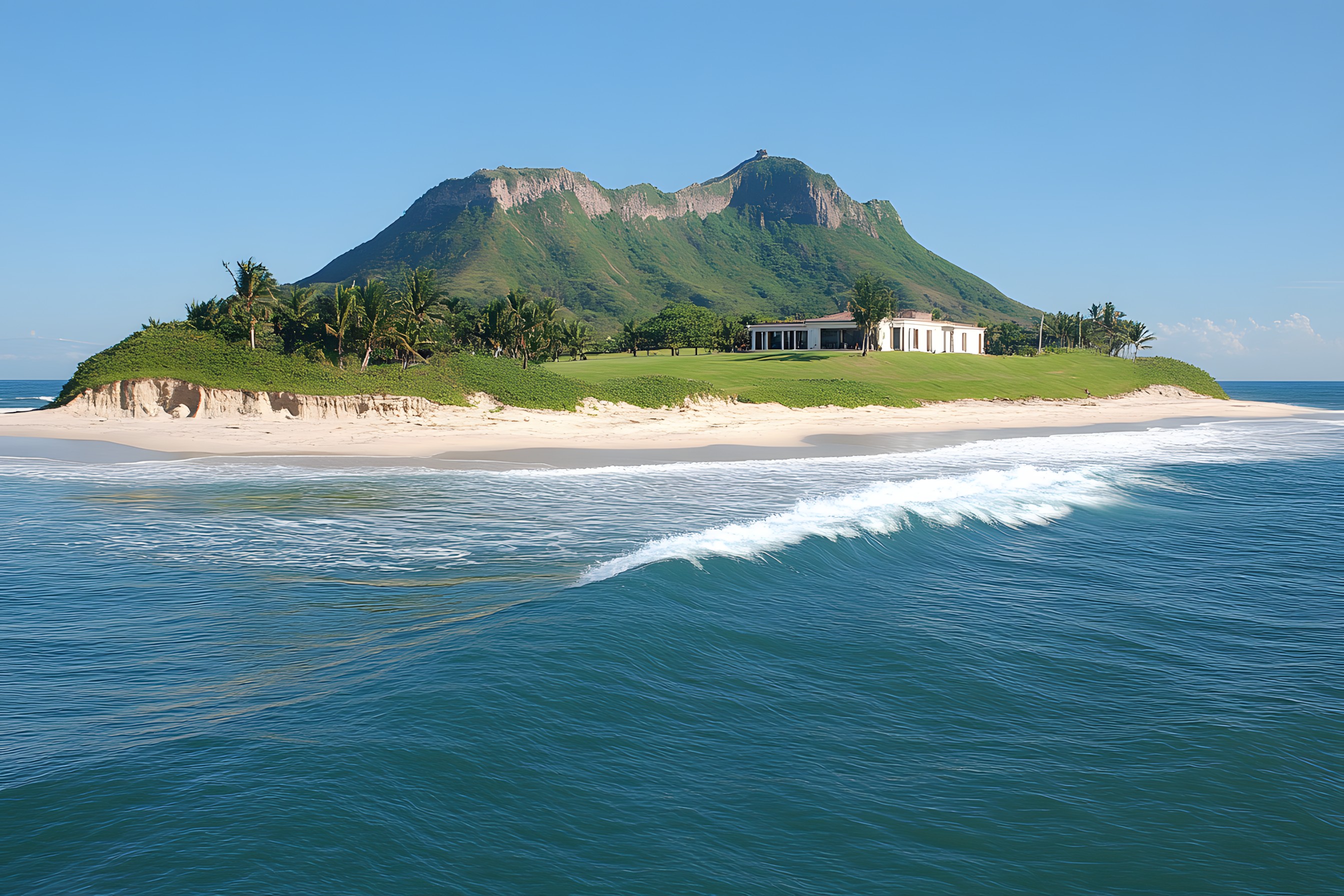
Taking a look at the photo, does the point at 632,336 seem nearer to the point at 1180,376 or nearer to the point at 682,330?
the point at 682,330

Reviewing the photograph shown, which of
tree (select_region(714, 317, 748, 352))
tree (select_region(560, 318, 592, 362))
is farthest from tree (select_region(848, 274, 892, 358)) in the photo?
tree (select_region(560, 318, 592, 362))

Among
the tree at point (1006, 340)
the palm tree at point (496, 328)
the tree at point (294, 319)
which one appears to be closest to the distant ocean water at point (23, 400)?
the tree at point (294, 319)

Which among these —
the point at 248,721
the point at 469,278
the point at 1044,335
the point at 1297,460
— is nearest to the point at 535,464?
the point at 248,721

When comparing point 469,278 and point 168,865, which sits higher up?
point 469,278

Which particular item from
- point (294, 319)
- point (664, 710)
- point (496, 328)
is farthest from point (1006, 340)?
point (664, 710)

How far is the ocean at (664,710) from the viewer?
5797 millimetres

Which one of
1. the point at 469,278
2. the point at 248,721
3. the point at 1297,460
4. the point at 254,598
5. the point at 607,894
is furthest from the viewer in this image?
the point at 469,278

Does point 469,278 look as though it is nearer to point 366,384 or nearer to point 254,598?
point 366,384

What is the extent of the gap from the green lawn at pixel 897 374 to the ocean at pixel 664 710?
121 feet

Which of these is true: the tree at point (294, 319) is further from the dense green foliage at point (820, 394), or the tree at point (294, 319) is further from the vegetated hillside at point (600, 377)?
the dense green foliage at point (820, 394)

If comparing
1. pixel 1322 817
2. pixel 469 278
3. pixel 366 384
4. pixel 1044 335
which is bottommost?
pixel 1322 817

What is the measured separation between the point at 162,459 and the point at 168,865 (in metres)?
28.7

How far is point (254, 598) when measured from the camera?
11.9 m

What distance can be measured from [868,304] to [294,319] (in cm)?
5207
